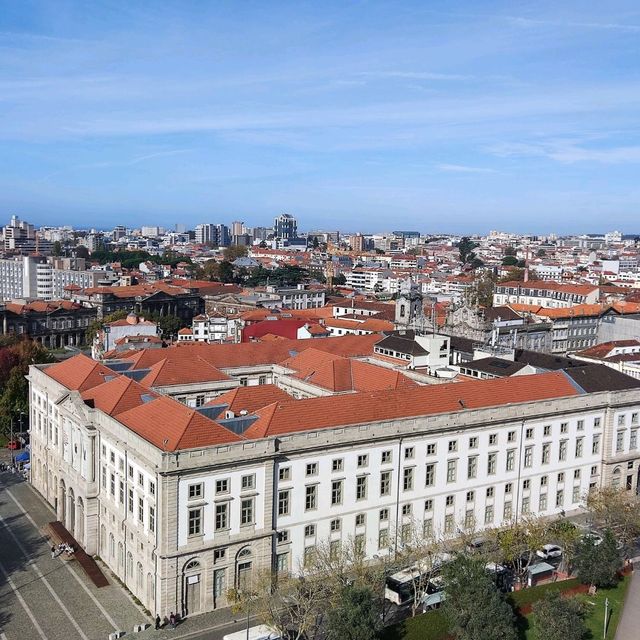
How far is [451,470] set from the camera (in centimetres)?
4897

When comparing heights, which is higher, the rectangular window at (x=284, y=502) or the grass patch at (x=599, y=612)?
the rectangular window at (x=284, y=502)

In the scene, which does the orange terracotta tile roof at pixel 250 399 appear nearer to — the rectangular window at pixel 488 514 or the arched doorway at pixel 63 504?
the arched doorway at pixel 63 504

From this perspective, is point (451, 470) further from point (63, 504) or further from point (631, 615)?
point (63, 504)

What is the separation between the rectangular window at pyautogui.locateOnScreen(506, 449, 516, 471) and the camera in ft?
169

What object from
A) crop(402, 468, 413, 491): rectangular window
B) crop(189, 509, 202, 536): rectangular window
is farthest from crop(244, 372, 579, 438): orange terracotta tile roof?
crop(189, 509, 202, 536): rectangular window

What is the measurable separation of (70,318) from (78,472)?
88.7 metres

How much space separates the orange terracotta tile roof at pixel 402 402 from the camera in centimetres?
4412

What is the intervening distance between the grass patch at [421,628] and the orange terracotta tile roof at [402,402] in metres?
11.6

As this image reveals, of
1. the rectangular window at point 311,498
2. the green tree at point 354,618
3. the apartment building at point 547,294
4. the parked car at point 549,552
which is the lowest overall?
the parked car at point 549,552

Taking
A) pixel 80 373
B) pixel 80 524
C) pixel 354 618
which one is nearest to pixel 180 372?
pixel 80 373

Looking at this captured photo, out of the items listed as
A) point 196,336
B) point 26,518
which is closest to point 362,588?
point 26,518

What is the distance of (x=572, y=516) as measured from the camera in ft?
→ 179

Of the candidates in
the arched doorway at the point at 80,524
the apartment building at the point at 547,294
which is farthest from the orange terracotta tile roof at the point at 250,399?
the apartment building at the point at 547,294

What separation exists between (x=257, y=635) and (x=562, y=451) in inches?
1074
